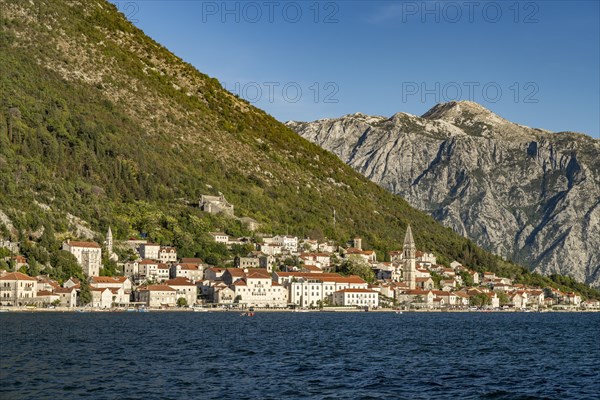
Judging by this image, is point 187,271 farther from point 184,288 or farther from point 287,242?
point 287,242

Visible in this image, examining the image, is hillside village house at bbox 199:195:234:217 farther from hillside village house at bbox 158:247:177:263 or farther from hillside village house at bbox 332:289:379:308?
hillside village house at bbox 332:289:379:308

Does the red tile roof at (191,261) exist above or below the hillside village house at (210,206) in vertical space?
below

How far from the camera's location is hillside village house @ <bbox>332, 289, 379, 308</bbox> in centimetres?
17562

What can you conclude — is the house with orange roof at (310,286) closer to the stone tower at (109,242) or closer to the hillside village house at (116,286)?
the hillside village house at (116,286)

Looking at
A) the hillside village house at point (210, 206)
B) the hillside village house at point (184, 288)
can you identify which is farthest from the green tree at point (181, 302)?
the hillside village house at point (210, 206)

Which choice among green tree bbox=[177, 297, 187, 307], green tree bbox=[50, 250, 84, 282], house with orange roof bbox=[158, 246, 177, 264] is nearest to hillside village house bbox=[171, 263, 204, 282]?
house with orange roof bbox=[158, 246, 177, 264]

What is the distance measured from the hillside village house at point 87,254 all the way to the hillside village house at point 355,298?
44.2 m

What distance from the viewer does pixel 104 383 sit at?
47.7 m

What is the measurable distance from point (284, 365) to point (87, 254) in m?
104

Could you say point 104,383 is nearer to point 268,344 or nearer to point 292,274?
point 268,344

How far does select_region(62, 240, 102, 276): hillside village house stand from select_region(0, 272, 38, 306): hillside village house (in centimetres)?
1435

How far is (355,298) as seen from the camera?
17738cm

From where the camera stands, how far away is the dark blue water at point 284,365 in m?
46.3

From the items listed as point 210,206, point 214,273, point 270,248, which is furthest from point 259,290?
point 210,206
